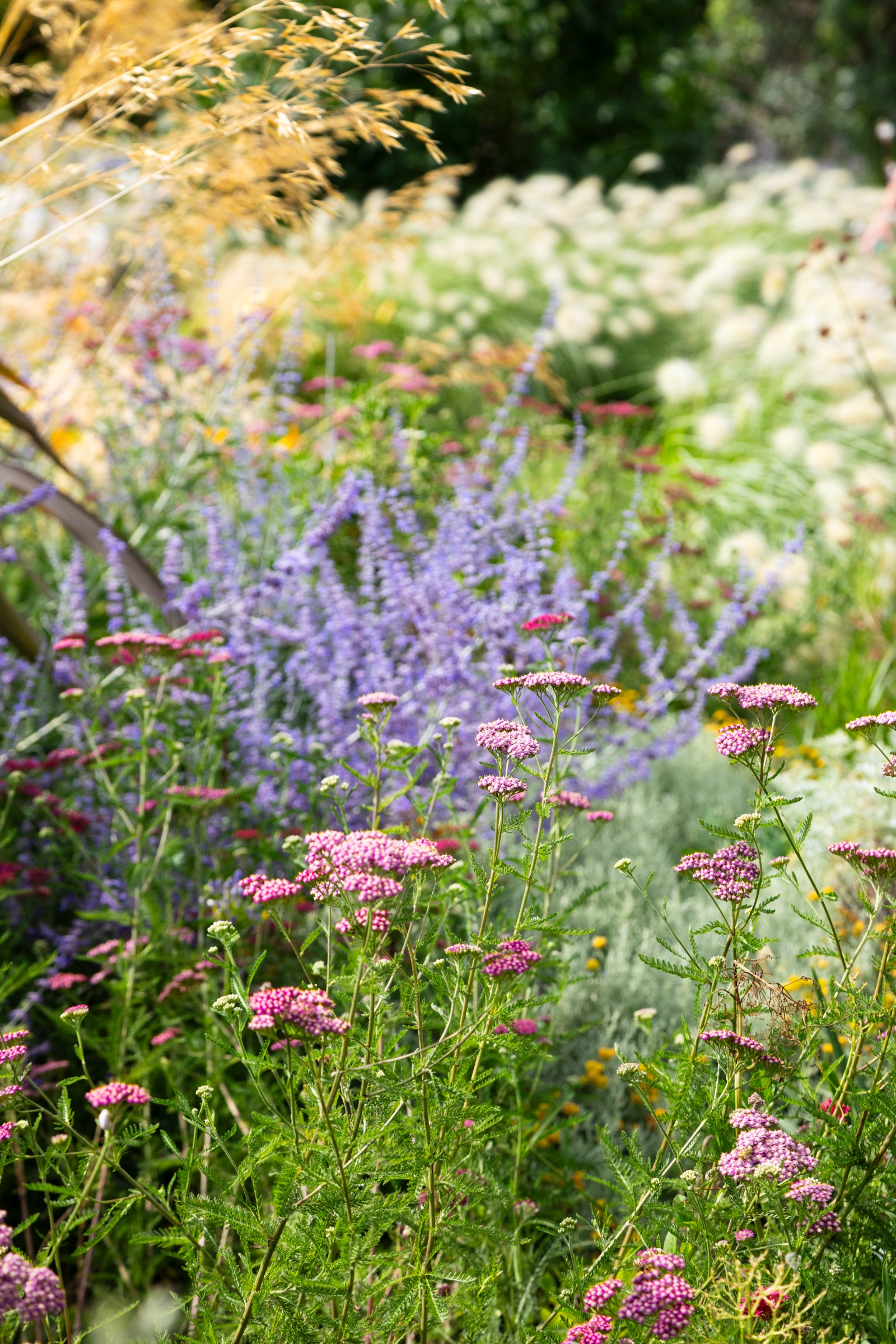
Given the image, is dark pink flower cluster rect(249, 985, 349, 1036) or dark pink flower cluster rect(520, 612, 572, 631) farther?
dark pink flower cluster rect(520, 612, 572, 631)

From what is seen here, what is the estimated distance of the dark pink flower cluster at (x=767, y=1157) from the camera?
1121 millimetres

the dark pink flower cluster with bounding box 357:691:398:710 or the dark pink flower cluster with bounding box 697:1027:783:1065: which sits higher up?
the dark pink flower cluster with bounding box 357:691:398:710

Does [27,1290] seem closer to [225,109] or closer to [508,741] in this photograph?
[508,741]

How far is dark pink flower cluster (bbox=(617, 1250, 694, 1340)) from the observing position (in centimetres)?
100

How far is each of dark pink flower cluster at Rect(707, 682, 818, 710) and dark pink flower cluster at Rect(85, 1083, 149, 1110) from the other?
2.59 feet

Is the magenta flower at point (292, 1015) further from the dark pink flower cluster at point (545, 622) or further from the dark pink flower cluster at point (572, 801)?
the dark pink flower cluster at point (545, 622)

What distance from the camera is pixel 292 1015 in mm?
1055

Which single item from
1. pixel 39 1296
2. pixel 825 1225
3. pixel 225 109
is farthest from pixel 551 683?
pixel 225 109

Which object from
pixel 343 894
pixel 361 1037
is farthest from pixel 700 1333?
pixel 343 894

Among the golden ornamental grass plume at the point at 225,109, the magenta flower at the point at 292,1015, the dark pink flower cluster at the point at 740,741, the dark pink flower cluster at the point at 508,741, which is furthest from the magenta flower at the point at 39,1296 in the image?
the golden ornamental grass plume at the point at 225,109

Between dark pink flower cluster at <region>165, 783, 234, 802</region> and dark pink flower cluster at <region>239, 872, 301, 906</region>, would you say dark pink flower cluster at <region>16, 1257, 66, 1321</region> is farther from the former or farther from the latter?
dark pink flower cluster at <region>165, 783, 234, 802</region>

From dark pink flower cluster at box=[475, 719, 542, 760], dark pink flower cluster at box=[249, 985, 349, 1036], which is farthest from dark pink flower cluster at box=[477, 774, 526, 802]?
dark pink flower cluster at box=[249, 985, 349, 1036]

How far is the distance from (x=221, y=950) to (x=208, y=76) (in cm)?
161

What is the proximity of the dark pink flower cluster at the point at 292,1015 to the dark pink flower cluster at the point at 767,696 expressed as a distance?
589 millimetres
